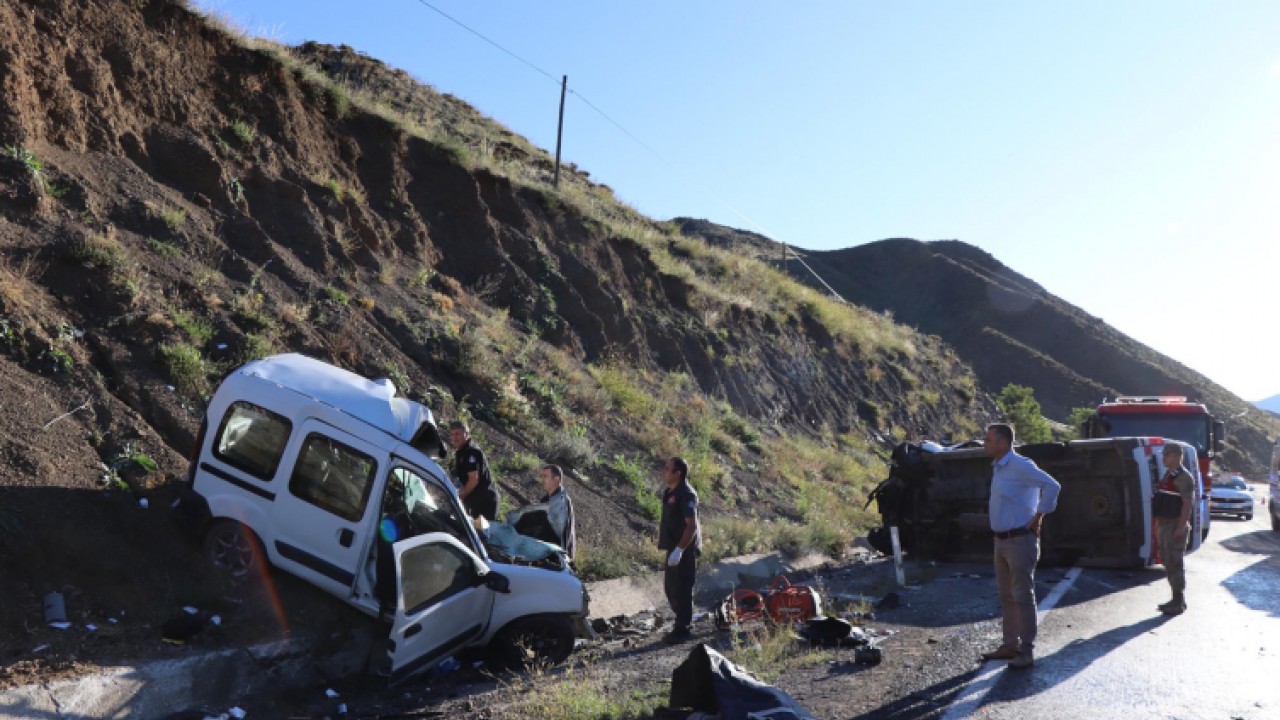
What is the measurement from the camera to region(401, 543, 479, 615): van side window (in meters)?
6.99

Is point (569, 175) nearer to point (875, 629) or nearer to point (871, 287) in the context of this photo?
point (875, 629)

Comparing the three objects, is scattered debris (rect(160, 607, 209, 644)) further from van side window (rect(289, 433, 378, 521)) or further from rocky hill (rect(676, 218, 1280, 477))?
rocky hill (rect(676, 218, 1280, 477))

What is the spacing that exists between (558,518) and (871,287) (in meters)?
74.4

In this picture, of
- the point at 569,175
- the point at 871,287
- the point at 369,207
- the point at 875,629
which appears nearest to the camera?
the point at 875,629

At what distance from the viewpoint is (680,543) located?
916 centimetres

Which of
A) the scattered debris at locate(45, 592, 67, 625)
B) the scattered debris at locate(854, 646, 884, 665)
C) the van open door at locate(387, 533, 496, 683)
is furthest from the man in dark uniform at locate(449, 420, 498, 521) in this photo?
the scattered debris at locate(854, 646, 884, 665)

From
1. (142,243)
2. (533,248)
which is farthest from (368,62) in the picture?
(142,243)

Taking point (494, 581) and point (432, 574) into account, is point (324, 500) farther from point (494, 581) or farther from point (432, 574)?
point (494, 581)

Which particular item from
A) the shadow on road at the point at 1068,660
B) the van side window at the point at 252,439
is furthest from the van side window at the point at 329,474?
the shadow on road at the point at 1068,660

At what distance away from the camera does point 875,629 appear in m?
9.20

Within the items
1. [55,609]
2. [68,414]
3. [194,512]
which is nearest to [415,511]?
[194,512]

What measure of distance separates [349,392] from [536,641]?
8.77 ft

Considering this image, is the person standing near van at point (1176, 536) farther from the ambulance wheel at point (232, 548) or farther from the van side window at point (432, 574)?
the ambulance wheel at point (232, 548)

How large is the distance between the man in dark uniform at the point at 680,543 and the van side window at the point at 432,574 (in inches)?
90.4
